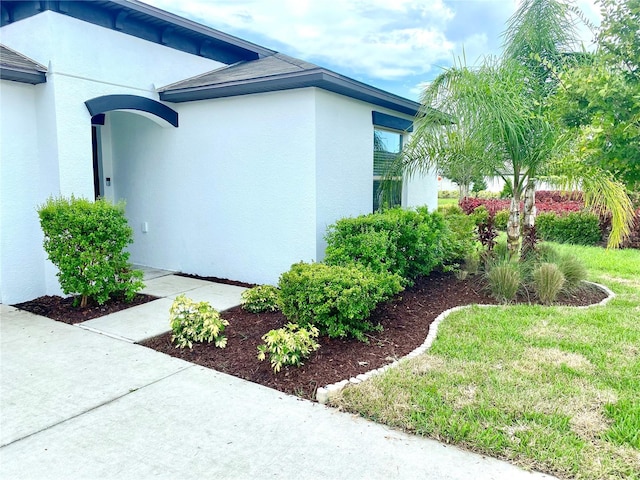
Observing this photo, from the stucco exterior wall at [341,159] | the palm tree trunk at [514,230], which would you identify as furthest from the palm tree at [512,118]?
the stucco exterior wall at [341,159]

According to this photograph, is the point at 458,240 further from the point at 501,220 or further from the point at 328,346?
the point at 501,220

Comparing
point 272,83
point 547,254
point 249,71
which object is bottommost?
point 547,254

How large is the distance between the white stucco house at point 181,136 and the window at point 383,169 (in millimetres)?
182

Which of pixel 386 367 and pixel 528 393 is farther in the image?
pixel 386 367

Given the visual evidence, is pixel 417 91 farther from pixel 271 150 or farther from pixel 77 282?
pixel 77 282

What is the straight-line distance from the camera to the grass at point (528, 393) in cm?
294

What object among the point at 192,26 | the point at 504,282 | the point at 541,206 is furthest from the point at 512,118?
the point at 541,206

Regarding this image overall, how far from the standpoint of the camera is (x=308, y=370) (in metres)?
4.18

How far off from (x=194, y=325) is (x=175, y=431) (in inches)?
69.5

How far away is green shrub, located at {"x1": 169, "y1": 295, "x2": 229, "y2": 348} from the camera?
487 centimetres

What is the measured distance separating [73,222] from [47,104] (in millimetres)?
2054

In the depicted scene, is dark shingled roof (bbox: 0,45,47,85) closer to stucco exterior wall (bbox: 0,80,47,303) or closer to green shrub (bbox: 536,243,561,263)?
stucco exterior wall (bbox: 0,80,47,303)

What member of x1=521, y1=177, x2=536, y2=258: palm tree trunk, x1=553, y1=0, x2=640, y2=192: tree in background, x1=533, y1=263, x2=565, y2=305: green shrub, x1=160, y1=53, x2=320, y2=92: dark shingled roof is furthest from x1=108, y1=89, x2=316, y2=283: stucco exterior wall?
x1=553, y1=0, x2=640, y2=192: tree in background

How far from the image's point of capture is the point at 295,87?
21.6 ft
